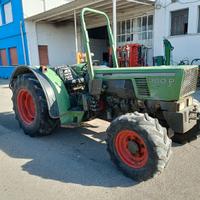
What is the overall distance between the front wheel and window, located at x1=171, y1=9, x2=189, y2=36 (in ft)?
29.4

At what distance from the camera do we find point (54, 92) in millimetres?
3852

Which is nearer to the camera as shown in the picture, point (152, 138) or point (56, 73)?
point (152, 138)

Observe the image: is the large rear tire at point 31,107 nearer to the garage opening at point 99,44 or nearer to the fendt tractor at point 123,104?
the fendt tractor at point 123,104

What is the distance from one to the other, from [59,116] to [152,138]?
1.86m

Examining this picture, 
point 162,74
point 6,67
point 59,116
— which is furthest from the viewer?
point 6,67

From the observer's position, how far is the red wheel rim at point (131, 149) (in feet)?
9.05

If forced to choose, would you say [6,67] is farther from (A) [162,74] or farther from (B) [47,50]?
(A) [162,74]

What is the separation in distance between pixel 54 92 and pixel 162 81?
1.88m

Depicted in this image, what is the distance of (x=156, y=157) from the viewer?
253 cm

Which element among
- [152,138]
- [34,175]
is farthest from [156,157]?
[34,175]

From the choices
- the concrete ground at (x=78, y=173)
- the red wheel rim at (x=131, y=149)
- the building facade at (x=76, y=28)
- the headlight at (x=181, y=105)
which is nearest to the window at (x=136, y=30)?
the building facade at (x=76, y=28)

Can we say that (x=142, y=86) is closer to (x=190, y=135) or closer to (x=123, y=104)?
(x=123, y=104)

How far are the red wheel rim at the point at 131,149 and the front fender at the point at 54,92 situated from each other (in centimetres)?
137

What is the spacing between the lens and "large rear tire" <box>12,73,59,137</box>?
13.1 feet
